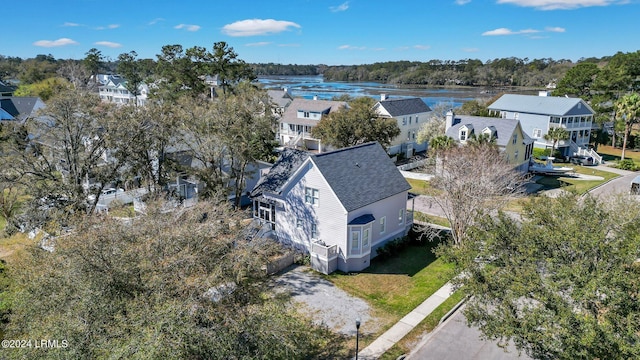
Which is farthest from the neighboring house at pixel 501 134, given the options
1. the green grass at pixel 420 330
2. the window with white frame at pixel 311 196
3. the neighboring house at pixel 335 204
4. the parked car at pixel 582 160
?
the green grass at pixel 420 330

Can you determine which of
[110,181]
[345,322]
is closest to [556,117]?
[345,322]

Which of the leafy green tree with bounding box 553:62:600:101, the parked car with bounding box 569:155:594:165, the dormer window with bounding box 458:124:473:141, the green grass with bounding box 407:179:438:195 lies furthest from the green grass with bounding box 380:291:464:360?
the leafy green tree with bounding box 553:62:600:101

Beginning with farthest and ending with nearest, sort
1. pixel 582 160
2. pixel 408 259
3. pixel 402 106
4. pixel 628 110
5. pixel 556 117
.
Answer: pixel 402 106 < pixel 556 117 < pixel 628 110 < pixel 582 160 < pixel 408 259

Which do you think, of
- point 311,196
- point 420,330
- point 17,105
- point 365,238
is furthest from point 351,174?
point 17,105

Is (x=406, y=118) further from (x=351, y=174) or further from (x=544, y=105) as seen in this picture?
(x=351, y=174)

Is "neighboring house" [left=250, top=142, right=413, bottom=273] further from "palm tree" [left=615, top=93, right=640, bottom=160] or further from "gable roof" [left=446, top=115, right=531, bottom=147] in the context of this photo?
"palm tree" [left=615, top=93, right=640, bottom=160]
